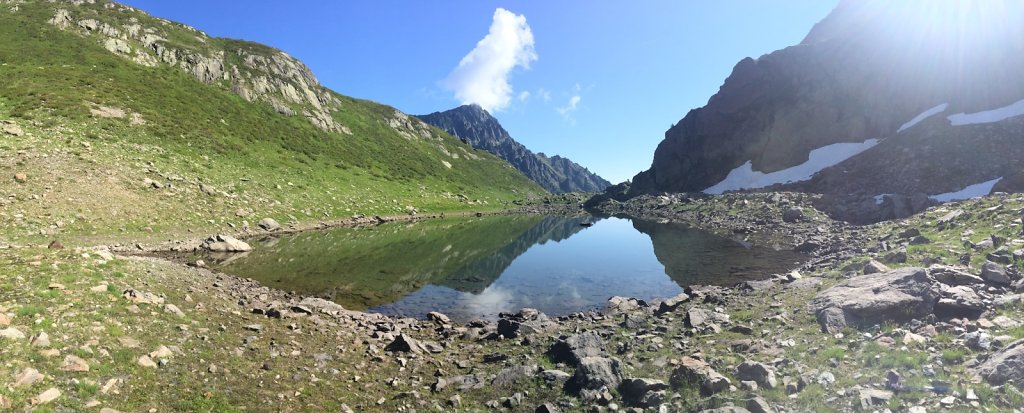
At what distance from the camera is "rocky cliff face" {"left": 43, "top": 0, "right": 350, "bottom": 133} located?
8662cm

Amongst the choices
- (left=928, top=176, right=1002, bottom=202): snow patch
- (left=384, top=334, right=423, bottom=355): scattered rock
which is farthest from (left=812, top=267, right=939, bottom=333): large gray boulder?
(left=928, top=176, right=1002, bottom=202): snow patch

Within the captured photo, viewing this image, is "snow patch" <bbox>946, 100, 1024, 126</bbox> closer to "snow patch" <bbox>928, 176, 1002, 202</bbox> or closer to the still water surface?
"snow patch" <bbox>928, 176, 1002, 202</bbox>

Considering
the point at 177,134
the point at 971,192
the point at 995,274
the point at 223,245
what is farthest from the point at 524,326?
the point at 177,134

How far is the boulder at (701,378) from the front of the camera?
437 inches

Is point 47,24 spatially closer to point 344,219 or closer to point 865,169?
point 344,219

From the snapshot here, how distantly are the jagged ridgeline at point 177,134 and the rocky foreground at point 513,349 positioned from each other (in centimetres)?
2508

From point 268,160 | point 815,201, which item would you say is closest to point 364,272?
point 268,160

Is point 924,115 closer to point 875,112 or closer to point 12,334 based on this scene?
point 875,112

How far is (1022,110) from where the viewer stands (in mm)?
69000

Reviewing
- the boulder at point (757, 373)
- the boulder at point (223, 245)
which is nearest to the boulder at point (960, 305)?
the boulder at point (757, 373)

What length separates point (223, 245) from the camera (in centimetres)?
3550

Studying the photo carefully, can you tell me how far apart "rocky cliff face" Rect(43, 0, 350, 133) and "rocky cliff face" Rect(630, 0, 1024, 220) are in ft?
388

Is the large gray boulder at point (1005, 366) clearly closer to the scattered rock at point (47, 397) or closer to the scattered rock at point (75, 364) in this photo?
the scattered rock at point (47, 397)

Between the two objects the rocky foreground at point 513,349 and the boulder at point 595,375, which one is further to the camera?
the boulder at point 595,375
